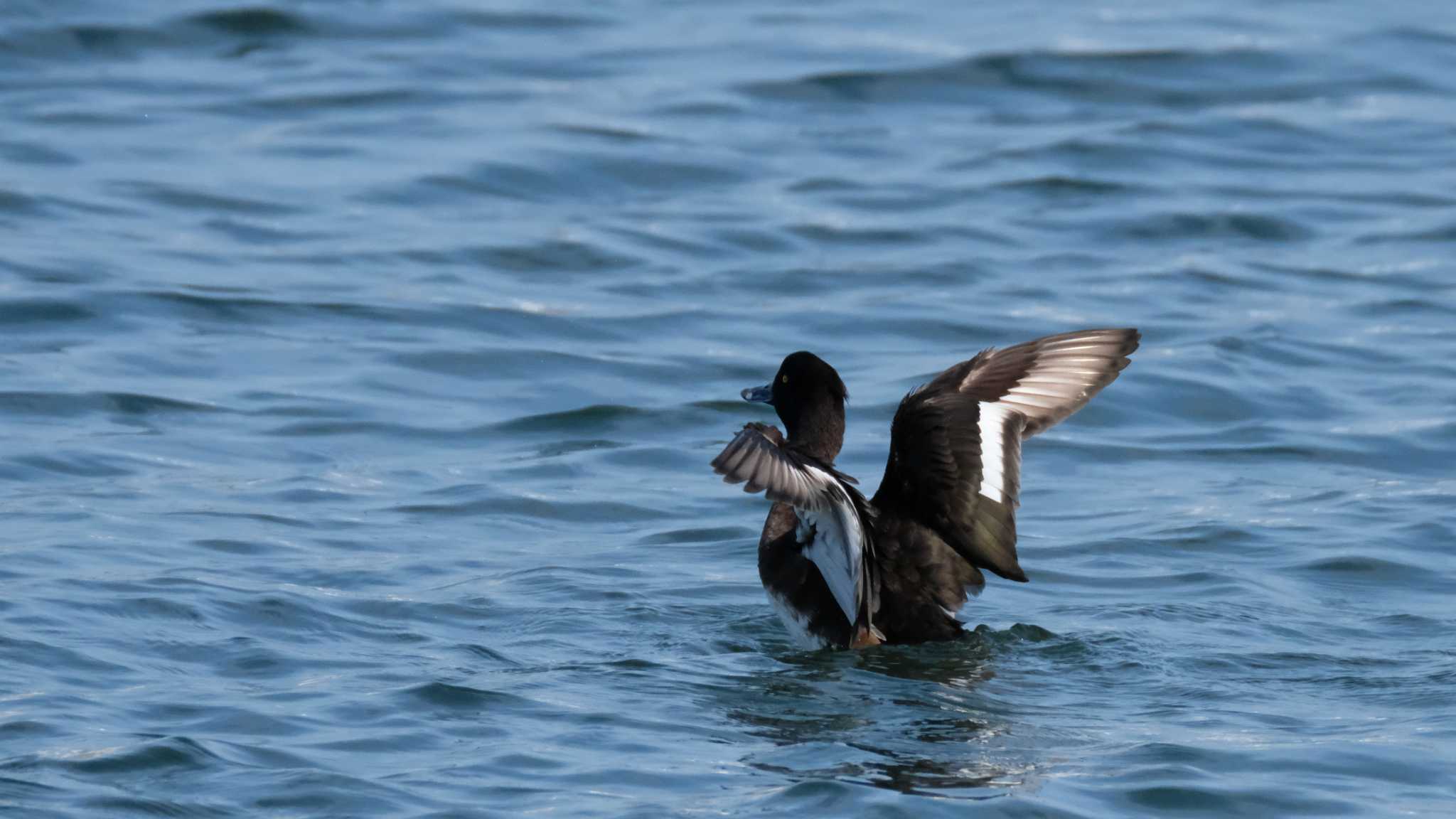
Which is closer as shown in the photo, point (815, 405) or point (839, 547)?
point (839, 547)

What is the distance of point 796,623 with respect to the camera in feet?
24.7

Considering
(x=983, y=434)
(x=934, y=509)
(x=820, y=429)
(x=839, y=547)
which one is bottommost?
(x=839, y=547)

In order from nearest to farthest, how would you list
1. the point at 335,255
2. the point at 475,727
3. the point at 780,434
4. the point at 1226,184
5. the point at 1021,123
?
the point at 475,727 < the point at 780,434 < the point at 335,255 < the point at 1226,184 < the point at 1021,123

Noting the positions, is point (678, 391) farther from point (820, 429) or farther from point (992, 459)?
point (992, 459)

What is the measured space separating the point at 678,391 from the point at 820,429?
332 centimetres

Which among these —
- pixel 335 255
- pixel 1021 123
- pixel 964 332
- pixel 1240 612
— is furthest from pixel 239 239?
pixel 1240 612

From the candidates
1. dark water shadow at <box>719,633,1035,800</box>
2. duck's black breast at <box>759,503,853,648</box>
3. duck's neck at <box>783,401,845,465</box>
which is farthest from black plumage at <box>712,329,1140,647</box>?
duck's neck at <box>783,401,845,465</box>

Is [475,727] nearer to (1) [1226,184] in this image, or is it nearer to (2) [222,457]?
(2) [222,457]

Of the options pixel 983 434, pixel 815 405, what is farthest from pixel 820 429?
pixel 983 434

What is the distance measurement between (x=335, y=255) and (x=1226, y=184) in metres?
6.76

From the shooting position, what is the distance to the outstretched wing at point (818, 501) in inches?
246

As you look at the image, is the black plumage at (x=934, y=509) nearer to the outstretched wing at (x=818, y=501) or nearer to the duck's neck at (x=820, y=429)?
the outstretched wing at (x=818, y=501)

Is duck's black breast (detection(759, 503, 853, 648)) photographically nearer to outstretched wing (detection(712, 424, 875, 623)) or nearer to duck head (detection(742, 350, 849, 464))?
outstretched wing (detection(712, 424, 875, 623))

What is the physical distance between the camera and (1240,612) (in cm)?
795
